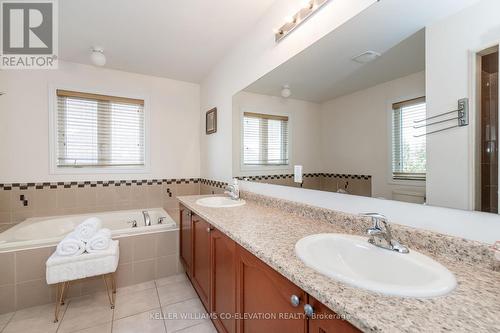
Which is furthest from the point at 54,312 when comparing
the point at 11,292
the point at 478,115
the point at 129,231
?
the point at 478,115

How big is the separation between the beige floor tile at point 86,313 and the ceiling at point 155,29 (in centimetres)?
237

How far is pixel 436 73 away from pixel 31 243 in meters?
2.85

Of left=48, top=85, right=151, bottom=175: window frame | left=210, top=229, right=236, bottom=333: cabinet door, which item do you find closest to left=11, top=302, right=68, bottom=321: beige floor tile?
left=210, top=229, right=236, bottom=333: cabinet door

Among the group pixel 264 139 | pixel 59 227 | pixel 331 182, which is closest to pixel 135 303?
pixel 59 227

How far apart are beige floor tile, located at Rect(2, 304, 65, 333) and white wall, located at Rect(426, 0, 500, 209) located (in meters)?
2.46

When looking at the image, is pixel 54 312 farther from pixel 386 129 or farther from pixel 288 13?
pixel 288 13

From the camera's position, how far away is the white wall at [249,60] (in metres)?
1.28

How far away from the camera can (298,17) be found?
1.46 m

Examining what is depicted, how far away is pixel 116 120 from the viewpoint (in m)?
2.89

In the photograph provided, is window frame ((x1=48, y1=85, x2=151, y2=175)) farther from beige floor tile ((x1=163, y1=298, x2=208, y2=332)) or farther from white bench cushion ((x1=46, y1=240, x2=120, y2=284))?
beige floor tile ((x1=163, y1=298, x2=208, y2=332))

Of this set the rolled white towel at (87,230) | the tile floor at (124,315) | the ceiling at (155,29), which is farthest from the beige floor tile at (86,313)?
the ceiling at (155,29)

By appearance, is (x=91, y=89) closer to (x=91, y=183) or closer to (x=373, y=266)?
(x=91, y=183)

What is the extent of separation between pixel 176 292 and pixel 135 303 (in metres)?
0.33

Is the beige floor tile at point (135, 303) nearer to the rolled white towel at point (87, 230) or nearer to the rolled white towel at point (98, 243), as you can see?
the rolled white towel at point (98, 243)
